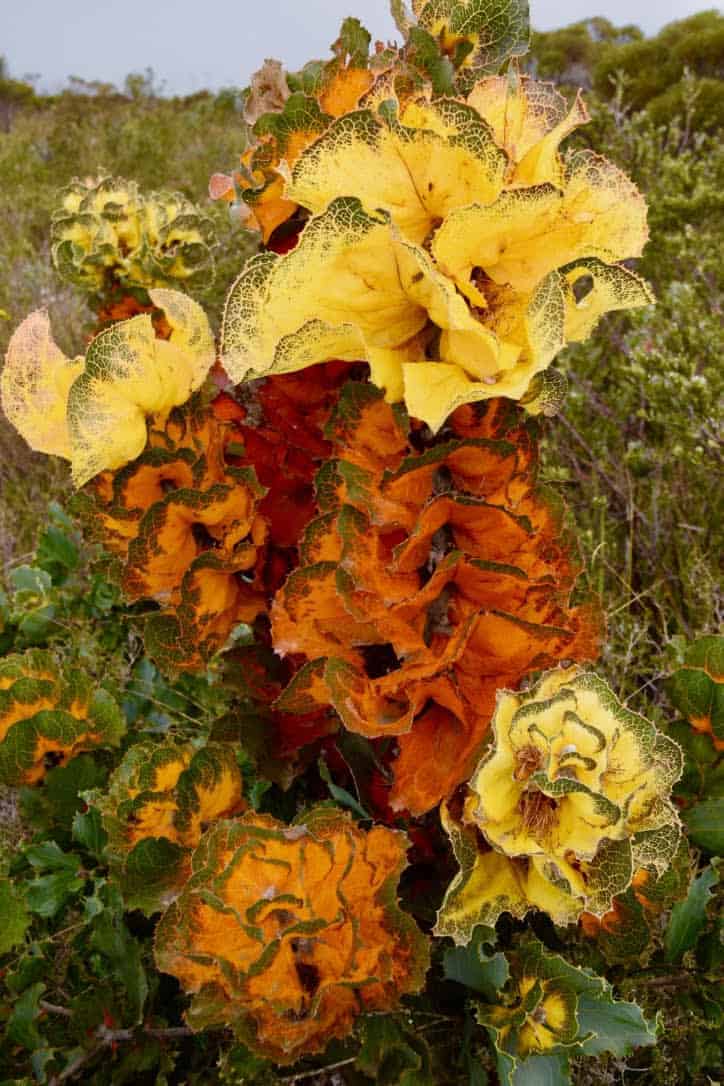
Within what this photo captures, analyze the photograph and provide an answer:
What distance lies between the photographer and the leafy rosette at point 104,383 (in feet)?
2.02

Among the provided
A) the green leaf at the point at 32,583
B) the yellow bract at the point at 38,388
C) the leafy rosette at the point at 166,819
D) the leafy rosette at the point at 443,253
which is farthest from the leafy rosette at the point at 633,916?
the green leaf at the point at 32,583

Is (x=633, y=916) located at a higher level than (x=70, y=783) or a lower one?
lower

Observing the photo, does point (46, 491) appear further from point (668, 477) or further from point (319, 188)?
point (319, 188)

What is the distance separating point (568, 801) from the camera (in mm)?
575

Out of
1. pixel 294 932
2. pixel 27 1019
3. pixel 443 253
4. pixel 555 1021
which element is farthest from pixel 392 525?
pixel 27 1019

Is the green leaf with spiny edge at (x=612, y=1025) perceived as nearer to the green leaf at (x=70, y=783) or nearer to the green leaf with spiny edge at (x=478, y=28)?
the green leaf at (x=70, y=783)

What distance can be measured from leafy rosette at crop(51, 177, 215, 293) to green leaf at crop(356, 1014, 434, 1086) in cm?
86

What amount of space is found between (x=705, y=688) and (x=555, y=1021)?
0.36 m

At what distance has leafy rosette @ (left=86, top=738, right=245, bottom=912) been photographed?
0.84 meters

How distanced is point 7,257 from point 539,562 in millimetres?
4482

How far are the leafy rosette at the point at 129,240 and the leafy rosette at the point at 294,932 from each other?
28.1 inches

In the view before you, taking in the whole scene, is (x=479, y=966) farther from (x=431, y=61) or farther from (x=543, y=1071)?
(x=431, y=61)

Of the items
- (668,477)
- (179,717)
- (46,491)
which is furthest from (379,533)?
(46,491)

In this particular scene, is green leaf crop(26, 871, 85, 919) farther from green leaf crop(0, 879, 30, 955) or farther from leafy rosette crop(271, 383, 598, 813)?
leafy rosette crop(271, 383, 598, 813)
